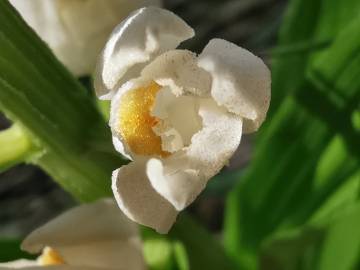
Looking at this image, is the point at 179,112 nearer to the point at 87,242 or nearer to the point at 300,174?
the point at 87,242

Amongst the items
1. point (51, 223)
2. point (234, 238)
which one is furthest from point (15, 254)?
point (234, 238)

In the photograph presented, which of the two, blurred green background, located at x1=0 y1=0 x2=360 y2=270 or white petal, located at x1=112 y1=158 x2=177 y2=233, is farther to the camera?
blurred green background, located at x1=0 y1=0 x2=360 y2=270

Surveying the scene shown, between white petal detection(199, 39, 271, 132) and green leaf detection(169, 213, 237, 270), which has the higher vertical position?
white petal detection(199, 39, 271, 132)

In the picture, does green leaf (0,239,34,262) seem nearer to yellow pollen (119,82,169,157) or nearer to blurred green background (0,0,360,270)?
blurred green background (0,0,360,270)

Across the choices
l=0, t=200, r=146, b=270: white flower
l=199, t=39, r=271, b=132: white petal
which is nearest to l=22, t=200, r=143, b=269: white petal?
l=0, t=200, r=146, b=270: white flower

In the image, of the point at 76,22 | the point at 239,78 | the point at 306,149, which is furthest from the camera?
the point at 306,149

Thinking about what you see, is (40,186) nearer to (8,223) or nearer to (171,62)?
(8,223)

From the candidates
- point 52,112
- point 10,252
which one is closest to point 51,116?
point 52,112
